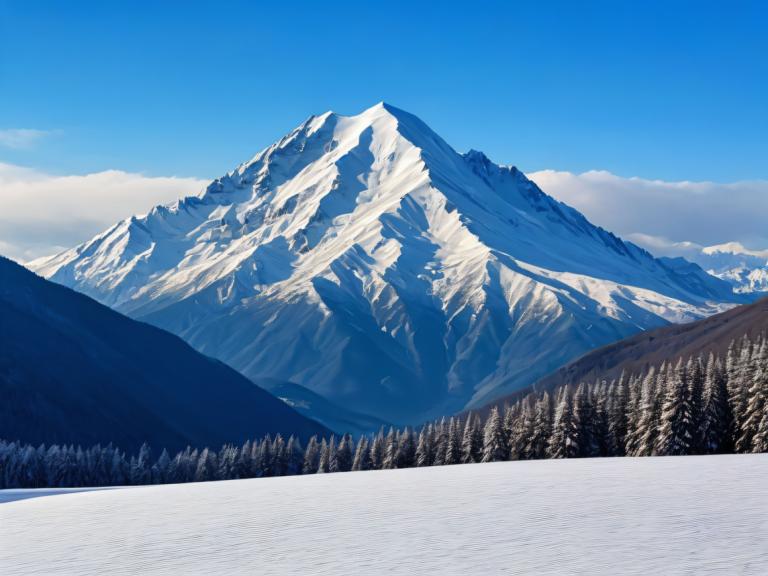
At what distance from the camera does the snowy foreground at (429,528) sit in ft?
141

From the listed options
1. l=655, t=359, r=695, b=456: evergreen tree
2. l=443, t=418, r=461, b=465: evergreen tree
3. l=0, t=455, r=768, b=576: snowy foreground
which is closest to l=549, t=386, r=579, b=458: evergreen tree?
l=655, t=359, r=695, b=456: evergreen tree

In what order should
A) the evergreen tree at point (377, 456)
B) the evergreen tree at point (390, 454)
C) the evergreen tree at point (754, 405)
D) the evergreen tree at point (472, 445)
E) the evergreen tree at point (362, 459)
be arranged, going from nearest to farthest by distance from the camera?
the evergreen tree at point (754, 405) → the evergreen tree at point (472, 445) → the evergreen tree at point (390, 454) → the evergreen tree at point (377, 456) → the evergreen tree at point (362, 459)

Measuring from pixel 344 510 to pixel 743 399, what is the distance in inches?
2736

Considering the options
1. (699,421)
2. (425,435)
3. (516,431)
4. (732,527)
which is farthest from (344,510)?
(425,435)

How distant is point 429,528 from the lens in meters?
52.1

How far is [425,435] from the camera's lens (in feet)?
561

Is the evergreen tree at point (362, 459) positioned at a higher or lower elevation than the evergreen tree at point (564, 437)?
lower

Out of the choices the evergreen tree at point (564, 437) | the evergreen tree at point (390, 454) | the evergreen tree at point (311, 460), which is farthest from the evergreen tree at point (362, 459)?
the evergreen tree at point (564, 437)

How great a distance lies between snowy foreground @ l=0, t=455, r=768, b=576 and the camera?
43125 millimetres

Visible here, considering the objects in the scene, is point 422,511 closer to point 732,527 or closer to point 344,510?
point 344,510

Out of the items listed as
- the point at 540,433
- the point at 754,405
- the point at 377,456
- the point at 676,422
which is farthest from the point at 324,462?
the point at 754,405

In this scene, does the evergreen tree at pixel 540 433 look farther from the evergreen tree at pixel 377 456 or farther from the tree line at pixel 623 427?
the evergreen tree at pixel 377 456

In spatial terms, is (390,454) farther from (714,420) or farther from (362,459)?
(714,420)

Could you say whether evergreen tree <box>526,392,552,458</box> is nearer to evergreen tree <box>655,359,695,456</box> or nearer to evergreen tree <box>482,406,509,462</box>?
evergreen tree <box>482,406,509,462</box>
